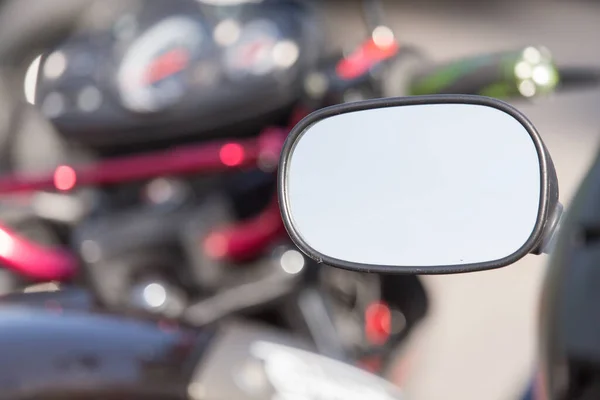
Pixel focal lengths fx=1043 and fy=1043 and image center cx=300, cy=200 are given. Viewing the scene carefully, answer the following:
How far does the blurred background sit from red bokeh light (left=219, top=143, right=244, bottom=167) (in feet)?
0.62

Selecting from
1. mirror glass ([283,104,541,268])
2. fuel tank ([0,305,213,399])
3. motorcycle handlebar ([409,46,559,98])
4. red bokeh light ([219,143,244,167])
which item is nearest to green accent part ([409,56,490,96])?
motorcycle handlebar ([409,46,559,98])

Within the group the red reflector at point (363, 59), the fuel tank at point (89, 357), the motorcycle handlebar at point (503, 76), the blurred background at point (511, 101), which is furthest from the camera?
the red reflector at point (363, 59)

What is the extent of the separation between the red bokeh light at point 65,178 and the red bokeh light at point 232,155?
1.17 ft

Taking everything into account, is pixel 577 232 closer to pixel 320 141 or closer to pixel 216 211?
pixel 320 141

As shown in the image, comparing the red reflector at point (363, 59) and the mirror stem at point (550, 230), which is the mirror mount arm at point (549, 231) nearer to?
the mirror stem at point (550, 230)

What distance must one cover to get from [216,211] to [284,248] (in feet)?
0.61

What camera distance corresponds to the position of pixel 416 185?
82 centimetres

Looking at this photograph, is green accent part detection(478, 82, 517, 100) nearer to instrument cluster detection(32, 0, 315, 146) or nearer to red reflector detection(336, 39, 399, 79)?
red reflector detection(336, 39, 399, 79)

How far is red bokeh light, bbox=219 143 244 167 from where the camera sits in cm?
225

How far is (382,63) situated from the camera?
2.12 m

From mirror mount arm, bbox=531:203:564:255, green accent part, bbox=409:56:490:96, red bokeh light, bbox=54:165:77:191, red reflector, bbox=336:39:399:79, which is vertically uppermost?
red bokeh light, bbox=54:165:77:191

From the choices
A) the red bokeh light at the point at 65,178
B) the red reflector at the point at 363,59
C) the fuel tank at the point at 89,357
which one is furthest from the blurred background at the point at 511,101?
the fuel tank at the point at 89,357

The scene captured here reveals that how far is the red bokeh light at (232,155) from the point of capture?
225 centimetres

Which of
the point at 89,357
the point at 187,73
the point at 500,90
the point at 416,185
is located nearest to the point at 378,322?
the point at 187,73
